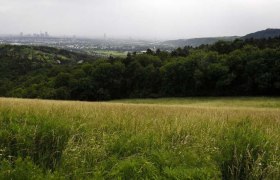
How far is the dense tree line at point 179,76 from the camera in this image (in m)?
67.3

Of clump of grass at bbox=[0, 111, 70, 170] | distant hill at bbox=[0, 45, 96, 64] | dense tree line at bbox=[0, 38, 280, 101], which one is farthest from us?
distant hill at bbox=[0, 45, 96, 64]

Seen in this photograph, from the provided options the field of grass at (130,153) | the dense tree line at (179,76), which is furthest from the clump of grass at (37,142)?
the dense tree line at (179,76)

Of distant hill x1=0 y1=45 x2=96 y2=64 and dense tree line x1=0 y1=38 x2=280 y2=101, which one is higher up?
dense tree line x1=0 y1=38 x2=280 y2=101

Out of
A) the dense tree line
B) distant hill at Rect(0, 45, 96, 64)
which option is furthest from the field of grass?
distant hill at Rect(0, 45, 96, 64)

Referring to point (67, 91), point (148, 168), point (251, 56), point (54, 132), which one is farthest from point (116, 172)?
point (67, 91)

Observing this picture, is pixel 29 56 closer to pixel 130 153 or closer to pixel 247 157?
pixel 130 153

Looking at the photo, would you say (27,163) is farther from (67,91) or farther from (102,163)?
(67,91)

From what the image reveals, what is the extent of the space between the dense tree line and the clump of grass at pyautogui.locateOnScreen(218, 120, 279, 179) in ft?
198

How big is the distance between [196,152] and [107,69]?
3054 inches

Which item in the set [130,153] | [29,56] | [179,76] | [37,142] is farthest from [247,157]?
[29,56]

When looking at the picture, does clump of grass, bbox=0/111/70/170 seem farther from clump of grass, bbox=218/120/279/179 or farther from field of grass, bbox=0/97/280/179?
clump of grass, bbox=218/120/279/179

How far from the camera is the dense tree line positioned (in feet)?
221

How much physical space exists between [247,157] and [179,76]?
228 ft

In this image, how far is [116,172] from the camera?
205 inches
